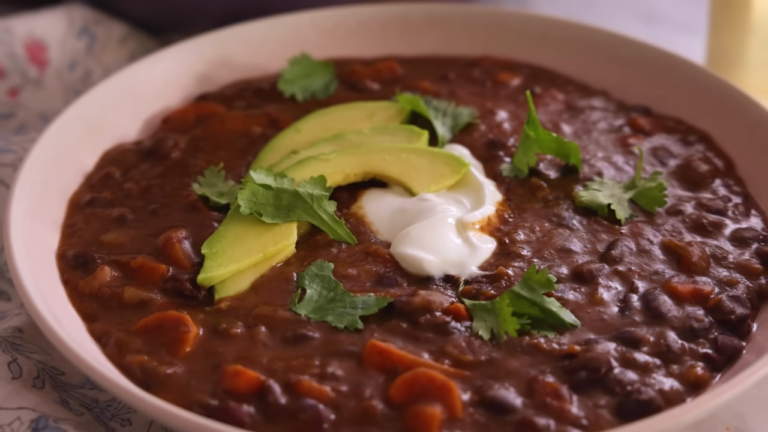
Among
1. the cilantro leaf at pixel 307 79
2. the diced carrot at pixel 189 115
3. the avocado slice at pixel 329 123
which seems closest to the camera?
the avocado slice at pixel 329 123

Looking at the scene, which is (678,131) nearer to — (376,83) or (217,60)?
(376,83)

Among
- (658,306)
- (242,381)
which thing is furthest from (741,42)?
(242,381)

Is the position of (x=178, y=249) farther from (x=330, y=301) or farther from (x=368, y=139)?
(x=368, y=139)

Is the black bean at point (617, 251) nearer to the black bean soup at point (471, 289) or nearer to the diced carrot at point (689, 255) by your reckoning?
the black bean soup at point (471, 289)

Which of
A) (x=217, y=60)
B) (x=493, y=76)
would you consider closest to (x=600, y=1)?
(x=493, y=76)

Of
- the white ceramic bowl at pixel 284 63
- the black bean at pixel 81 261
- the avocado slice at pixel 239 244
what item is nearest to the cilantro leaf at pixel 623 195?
the white ceramic bowl at pixel 284 63

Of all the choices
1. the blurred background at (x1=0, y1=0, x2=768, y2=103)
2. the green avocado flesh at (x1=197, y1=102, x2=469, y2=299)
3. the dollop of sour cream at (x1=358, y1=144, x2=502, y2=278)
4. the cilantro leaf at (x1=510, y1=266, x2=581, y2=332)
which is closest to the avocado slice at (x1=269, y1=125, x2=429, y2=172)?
the green avocado flesh at (x1=197, y1=102, x2=469, y2=299)
